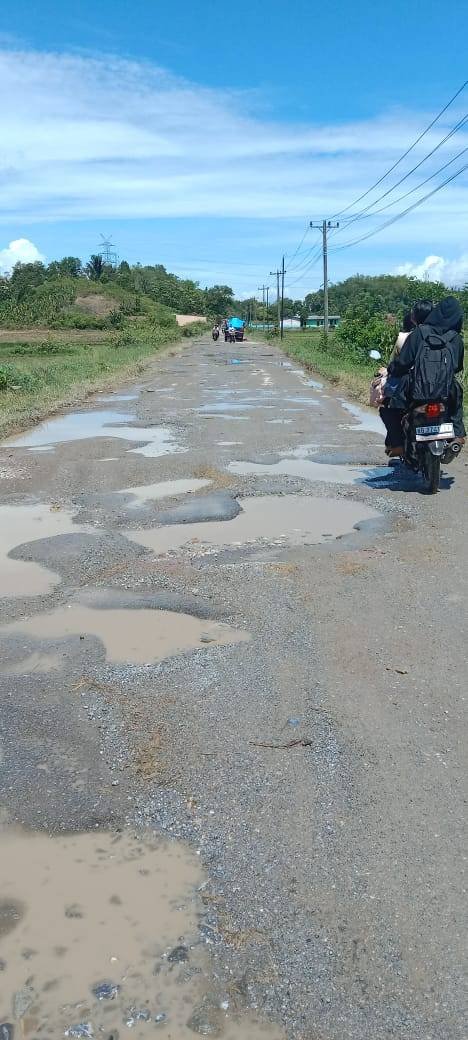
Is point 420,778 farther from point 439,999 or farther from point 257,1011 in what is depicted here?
point 257,1011

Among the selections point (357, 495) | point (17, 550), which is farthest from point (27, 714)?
point (357, 495)

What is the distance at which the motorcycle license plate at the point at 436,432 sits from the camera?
7820mm

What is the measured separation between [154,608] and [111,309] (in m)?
84.7

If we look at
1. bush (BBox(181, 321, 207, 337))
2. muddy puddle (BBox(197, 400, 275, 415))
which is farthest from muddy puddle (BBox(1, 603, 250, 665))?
bush (BBox(181, 321, 207, 337))

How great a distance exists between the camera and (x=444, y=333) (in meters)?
7.93

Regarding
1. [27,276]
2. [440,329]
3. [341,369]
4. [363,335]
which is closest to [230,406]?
[440,329]

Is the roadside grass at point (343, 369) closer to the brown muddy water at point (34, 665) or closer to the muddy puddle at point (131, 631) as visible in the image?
the muddy puddle at point (131, 631)

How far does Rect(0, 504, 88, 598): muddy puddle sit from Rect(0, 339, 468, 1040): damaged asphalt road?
3cm

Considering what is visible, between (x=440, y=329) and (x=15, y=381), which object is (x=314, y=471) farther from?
(x=15, y=381)

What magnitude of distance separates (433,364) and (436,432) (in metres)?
0.66

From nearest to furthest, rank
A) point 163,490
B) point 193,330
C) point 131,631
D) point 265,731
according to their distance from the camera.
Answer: point 265,731 < point 131,631 < point 163,490 < point 193,330

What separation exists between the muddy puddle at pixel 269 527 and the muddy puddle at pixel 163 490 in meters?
0.83

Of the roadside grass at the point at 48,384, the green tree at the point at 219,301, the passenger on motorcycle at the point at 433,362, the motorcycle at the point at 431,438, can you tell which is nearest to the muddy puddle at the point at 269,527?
the motorcycle at the point at 431,438

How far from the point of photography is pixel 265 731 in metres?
3.44
